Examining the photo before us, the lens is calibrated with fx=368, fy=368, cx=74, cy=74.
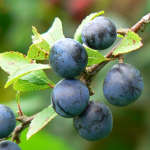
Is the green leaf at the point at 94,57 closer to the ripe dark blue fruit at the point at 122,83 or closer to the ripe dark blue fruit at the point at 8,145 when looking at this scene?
the ripe dark blue fruit at the point at 122,83

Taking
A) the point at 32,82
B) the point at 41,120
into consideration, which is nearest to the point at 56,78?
the point at 32,82

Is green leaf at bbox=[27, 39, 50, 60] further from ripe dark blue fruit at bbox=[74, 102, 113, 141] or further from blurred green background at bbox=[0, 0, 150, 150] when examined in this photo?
blurred green background at bbox=[0, 0, 150, 150]

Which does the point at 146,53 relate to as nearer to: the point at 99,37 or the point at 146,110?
the point at 146,110

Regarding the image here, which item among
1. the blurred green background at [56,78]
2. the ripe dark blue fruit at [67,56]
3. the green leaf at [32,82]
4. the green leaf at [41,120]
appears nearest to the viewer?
the ripe dark blue fruit at [67,56]

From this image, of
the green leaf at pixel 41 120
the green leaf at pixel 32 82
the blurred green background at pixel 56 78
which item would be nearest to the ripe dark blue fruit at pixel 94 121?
the green leaf at pixel 41 120

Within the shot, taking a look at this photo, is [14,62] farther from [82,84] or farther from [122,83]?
[122,83]

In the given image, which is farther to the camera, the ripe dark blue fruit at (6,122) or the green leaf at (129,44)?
the ripe dark blue fruit at (6,122)
